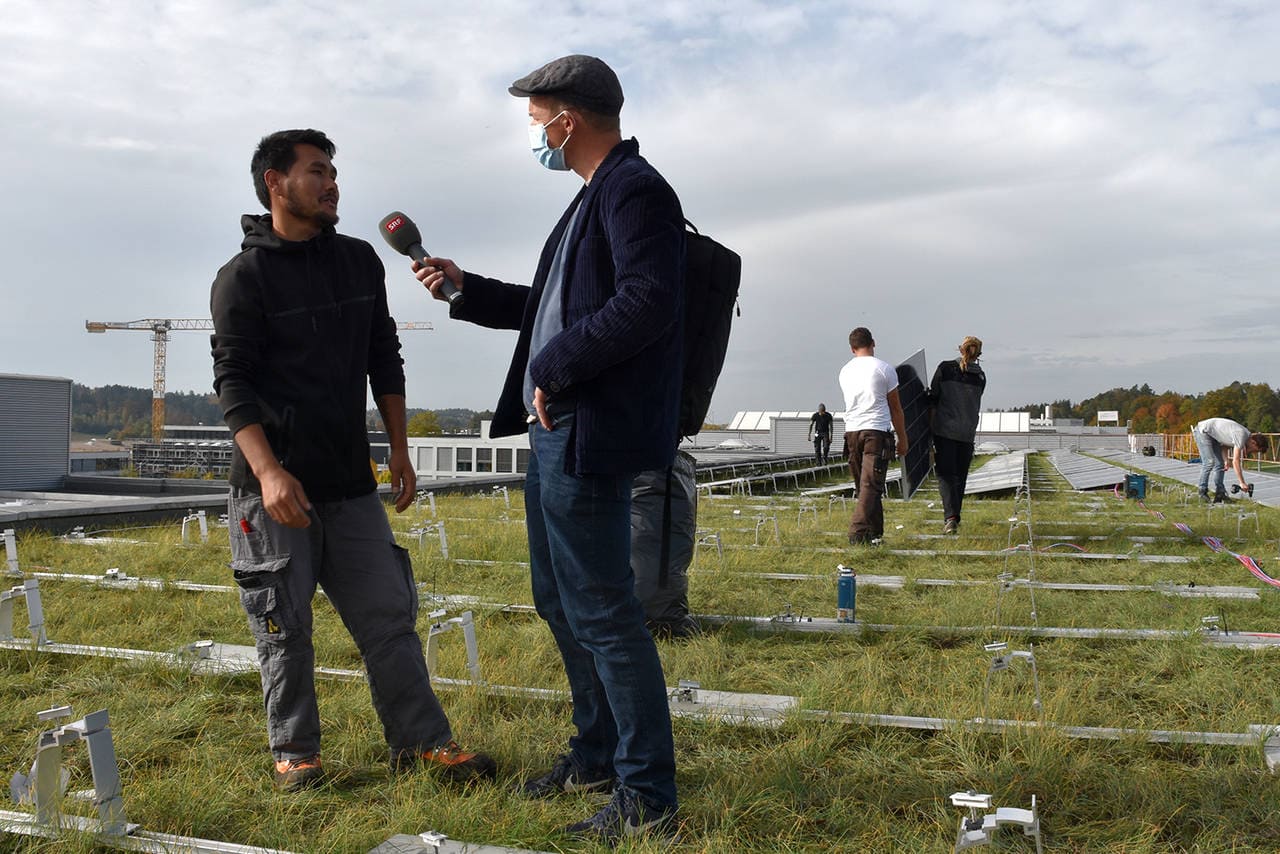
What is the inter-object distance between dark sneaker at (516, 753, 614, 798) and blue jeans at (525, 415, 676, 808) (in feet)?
0.94

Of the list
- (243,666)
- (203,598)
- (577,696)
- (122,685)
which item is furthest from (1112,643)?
(203,598)

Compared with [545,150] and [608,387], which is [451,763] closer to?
[608,387]

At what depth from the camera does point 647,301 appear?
2080mm

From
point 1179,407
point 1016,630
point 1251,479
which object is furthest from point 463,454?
point 1179,407

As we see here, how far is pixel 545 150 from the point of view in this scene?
244 cm

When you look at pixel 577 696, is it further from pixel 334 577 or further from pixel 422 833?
pixel 334 577

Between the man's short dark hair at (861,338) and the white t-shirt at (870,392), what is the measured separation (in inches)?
6.3

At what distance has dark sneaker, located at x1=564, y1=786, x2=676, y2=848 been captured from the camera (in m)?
2.13

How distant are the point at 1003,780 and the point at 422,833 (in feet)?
4.65

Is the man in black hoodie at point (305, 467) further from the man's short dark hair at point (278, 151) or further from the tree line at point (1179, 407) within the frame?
the tree line at point (1179, 407)

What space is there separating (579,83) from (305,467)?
4.08ft

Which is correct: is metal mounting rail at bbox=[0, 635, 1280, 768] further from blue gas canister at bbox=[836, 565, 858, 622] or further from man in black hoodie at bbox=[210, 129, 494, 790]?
blue gas canister at bbox=[836, 565, 858, 622]

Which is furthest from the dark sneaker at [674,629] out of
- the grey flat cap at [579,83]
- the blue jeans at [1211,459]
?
the blue jeans at [1211,459]

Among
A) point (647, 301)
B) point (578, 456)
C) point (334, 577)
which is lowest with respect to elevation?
point (334, 577)
